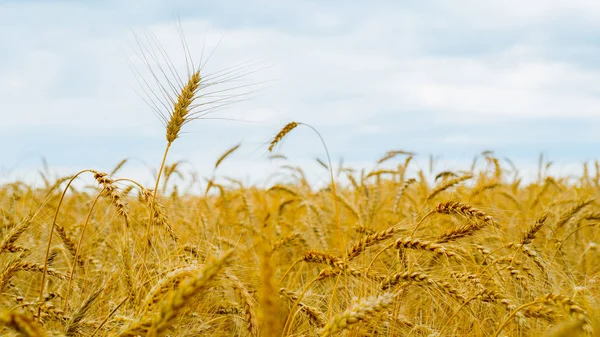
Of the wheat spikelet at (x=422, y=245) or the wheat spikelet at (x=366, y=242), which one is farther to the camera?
the wheat spikelet at (x=366, y=242)

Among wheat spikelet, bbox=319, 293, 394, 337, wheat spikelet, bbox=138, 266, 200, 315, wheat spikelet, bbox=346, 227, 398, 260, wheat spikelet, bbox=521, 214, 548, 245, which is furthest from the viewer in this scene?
wheat spikelet, bbox=521, 214, 548, 245

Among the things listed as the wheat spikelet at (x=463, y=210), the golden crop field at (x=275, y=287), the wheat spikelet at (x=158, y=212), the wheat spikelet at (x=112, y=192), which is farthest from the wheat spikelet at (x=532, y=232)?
the wheat spikelet at (x=112, y=192)

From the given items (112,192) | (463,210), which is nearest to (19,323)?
(112,192)

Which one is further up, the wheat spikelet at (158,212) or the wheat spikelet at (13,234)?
the wheat spikelet at (158,212)

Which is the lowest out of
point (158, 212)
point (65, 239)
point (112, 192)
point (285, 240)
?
point (285, 240)

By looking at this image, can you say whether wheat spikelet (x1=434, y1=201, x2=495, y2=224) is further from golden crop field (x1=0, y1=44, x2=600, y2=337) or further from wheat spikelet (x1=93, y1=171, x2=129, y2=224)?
wheat spikelet (x1=93, y1=171, x2=129, y2=224)

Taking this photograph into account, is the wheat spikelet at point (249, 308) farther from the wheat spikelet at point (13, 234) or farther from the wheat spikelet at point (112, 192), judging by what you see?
the wheat spikelet at point (13, 234)

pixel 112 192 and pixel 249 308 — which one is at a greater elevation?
pixel 112 192

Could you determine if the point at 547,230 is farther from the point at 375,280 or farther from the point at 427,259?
the point at 375,280

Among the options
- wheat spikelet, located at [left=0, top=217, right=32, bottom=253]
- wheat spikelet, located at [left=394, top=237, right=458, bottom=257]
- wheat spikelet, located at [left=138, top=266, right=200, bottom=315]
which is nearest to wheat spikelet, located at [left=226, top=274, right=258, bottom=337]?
wheat spikelet, located at [left=138, top=266, right=200, bottom=315]

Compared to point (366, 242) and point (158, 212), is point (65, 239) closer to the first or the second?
point (158, 212)

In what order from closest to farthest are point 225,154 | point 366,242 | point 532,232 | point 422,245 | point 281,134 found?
point 422,245
point 366,242
point 532,232
point 281,134
point 225,154

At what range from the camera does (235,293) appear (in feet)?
8.86

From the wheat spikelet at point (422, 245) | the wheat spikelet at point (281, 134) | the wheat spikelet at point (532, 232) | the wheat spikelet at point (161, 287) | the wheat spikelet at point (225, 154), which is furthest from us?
the wheat spikelet at point (225, 154)
